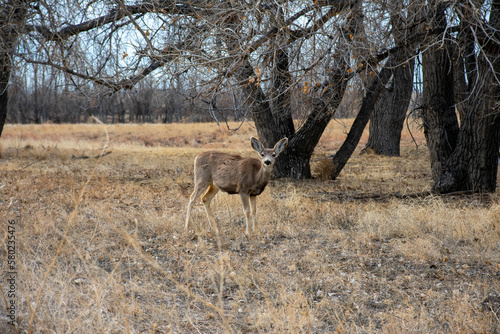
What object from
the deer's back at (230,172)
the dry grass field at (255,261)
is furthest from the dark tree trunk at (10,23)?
the deer's back at (230,172)

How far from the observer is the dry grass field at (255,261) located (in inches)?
168

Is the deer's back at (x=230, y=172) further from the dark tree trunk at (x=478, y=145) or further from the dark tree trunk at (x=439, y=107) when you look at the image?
the dark tree trunk at (x=439, y=107)

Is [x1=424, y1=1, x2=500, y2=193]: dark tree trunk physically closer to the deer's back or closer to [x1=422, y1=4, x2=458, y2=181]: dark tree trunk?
[x1=422, y1=4, x2=458, y2=181]: dark tree trunk

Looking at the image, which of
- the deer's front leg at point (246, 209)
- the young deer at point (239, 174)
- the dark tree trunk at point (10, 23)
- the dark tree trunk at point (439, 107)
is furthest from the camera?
the dark tree trunk at point (439, 107)

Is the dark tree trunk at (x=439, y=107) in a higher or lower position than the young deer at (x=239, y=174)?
higher

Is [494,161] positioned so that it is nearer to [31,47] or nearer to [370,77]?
[370,77]

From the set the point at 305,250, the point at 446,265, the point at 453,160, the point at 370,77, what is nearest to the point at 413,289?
the point at 446,265

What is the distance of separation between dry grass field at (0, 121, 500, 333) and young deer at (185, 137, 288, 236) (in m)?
Result: 0.52

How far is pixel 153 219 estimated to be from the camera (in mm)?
7695

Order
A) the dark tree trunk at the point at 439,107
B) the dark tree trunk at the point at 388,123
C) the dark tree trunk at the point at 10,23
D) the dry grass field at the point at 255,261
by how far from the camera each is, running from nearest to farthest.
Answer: the dry grass field at the point at 255,261
the dark tree trunk at the point at 10,23
the dark tree trunk at the point at 439,107
the dark tree trunk at the point at 388,123

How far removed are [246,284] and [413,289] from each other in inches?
74.8

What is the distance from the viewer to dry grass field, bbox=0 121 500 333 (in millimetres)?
4273

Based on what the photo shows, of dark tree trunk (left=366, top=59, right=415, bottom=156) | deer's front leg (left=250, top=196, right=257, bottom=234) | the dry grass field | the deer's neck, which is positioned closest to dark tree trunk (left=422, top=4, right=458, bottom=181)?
the dry grass field

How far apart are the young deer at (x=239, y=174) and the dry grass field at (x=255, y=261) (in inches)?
20.6
